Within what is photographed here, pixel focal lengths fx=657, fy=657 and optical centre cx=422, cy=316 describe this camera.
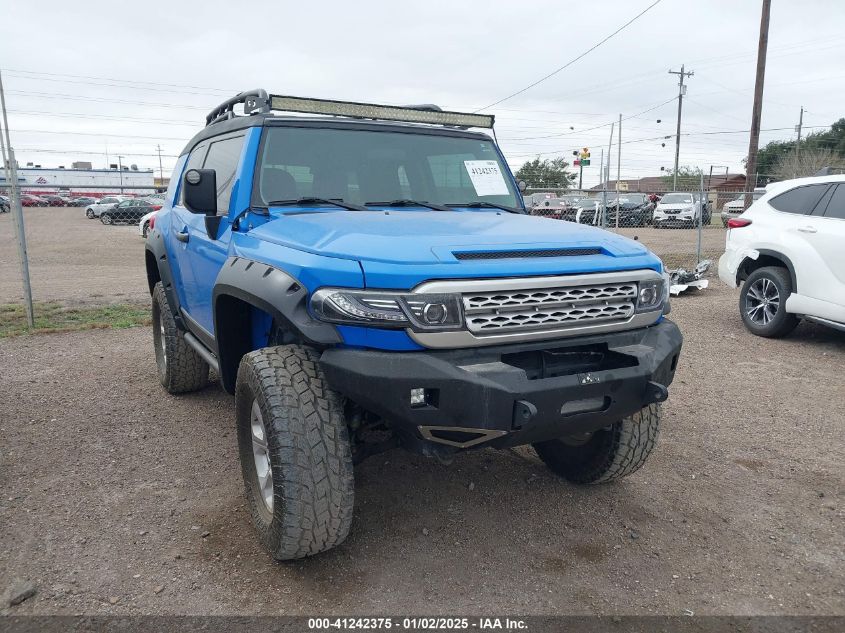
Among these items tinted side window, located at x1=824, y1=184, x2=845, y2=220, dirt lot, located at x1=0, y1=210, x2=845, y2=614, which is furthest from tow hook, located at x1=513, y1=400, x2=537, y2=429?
tinted side window, located at x1=824, y1=184, x2=845, y2=220

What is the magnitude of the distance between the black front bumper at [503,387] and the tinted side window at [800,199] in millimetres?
4961

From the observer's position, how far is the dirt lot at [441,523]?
108 inches

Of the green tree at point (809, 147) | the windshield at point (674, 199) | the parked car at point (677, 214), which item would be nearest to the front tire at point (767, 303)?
the parked car at point (677, 214)

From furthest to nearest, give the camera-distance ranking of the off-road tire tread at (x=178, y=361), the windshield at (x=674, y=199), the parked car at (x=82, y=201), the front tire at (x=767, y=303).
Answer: the parked car at (x=82, y=201) → the windshield at (x=674, y=199) → the front tire at (x=767, y=303) → the off-road tire tread at (x=178, y=361)

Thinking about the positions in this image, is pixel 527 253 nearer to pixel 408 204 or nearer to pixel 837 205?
pixel 408 204

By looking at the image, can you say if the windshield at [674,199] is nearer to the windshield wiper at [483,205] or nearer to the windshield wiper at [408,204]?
the windshield wiper at [483,205]

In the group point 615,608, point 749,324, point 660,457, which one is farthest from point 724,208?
point 615,608

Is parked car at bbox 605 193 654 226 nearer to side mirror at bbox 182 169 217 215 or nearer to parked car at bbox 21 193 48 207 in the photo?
side mirror at bbox 182 169 217 215

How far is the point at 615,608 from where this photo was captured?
2689mm

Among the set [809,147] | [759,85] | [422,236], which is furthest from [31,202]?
[809,147]

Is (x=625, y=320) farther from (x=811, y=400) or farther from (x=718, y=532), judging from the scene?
(x=811, y=400)

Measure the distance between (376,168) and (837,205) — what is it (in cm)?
508

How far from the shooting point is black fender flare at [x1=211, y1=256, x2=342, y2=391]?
2.55 meters

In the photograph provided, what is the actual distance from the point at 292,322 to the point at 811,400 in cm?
450
